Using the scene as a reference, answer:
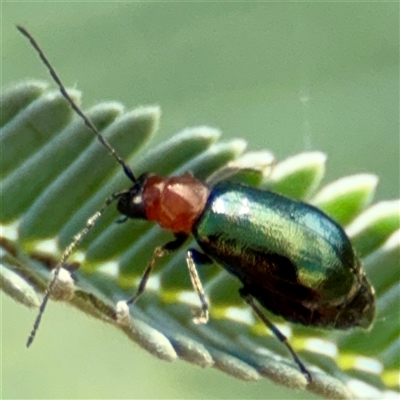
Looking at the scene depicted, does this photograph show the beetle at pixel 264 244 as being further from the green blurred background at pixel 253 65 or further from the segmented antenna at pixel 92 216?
the green blurred background at pixel 253 65

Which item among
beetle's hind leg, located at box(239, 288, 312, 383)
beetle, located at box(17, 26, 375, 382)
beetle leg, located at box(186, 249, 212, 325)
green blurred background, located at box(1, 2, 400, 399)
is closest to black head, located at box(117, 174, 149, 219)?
beetle, located at box(17, 26, 375, 382)

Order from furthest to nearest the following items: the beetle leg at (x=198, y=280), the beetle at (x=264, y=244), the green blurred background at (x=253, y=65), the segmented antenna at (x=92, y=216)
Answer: the green blurred background at (x=253, y=65) < the beetle at (x=264, y=244) < the beetle leg at (x=198, y=280) < the segmented antenna at (x=92, y=216)

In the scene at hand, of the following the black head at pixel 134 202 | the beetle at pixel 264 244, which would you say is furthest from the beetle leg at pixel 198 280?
the black head at pixel 134 202

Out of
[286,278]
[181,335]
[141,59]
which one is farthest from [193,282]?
[141,59]

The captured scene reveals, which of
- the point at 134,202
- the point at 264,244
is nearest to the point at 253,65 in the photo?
the point at 264,244

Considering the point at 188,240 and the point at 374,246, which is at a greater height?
the point at 374,246

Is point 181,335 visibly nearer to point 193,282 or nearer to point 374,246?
point 193,282

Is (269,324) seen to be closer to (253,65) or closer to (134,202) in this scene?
(134,202)
